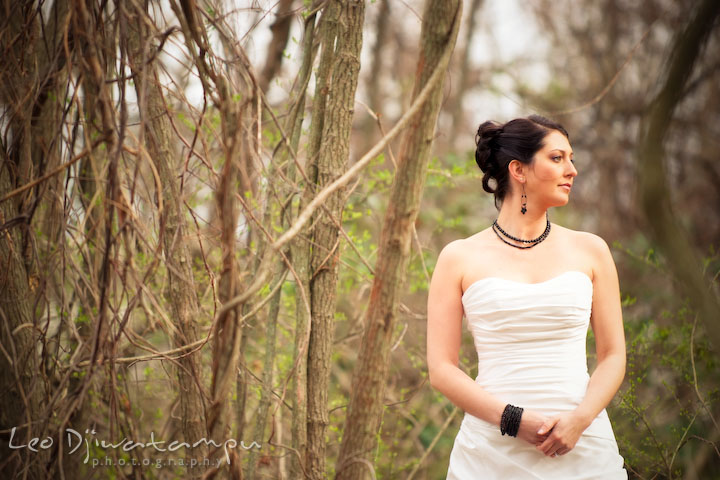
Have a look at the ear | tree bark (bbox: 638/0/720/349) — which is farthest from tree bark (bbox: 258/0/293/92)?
tree bark (bbox: 638/0/720/349)

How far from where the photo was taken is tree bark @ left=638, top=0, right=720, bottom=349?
1214mm

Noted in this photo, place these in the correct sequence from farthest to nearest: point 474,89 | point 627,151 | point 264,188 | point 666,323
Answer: point 474,89 → point 627,151 → point 666,323 → point 264,188

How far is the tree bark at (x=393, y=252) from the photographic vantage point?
1.88 m

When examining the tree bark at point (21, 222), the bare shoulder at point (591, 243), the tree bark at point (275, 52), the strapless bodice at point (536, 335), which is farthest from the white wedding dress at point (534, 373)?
the tree bark at point (275, 52)

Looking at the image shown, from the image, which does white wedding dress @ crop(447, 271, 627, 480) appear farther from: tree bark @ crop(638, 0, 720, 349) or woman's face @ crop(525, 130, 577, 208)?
tree bark @ crop(638, 0, 720, 349)

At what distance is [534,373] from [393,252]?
759 millimetres

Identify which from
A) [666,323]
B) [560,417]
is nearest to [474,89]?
[666,323]

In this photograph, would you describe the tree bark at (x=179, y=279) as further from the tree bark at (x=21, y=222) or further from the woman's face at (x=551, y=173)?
the woman's face at (x=551, y=173)

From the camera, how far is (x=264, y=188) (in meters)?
3.01

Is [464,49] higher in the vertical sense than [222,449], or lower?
higher

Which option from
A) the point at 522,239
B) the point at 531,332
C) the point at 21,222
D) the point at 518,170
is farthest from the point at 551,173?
A: the point at 21,222

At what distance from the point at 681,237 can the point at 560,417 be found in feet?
3.42

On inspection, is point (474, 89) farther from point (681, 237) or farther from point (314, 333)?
point (681, 237)

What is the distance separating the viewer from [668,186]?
123 centimetres
